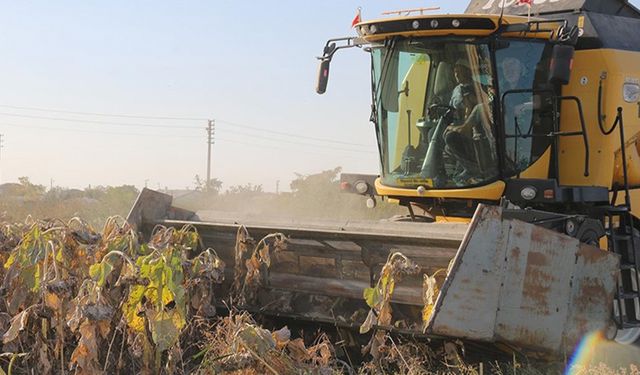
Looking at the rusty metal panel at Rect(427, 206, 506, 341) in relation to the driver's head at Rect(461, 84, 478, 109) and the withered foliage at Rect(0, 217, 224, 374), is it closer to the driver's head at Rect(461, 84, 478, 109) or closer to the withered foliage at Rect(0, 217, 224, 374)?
the withered foliage at Rect(0, 217, 224, 374)

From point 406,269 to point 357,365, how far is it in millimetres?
934

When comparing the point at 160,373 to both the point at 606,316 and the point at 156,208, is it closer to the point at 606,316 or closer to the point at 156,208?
the point at 156,208

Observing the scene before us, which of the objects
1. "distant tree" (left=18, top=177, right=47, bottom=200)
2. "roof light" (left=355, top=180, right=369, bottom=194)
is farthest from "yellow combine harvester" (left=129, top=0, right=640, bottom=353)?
"distant tree" (left=18, top=177, right=47, bottom=200)

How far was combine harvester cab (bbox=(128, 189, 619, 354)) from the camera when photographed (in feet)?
14.0

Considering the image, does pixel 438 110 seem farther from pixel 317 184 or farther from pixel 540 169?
pixel 317 184

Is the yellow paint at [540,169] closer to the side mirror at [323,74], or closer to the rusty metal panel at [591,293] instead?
the rusty metal panel at [591,293]

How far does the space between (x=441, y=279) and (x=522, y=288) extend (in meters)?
0.45

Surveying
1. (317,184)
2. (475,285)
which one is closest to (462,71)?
(475,285)

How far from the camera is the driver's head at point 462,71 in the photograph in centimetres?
563

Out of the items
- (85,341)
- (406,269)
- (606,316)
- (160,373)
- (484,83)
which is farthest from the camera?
(484,83)

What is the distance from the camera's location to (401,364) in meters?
4.23

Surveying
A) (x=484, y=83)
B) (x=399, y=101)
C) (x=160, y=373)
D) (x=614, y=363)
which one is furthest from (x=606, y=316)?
(x=160, y=373)

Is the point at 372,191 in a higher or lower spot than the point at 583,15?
lower

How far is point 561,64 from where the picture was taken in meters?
5.10
